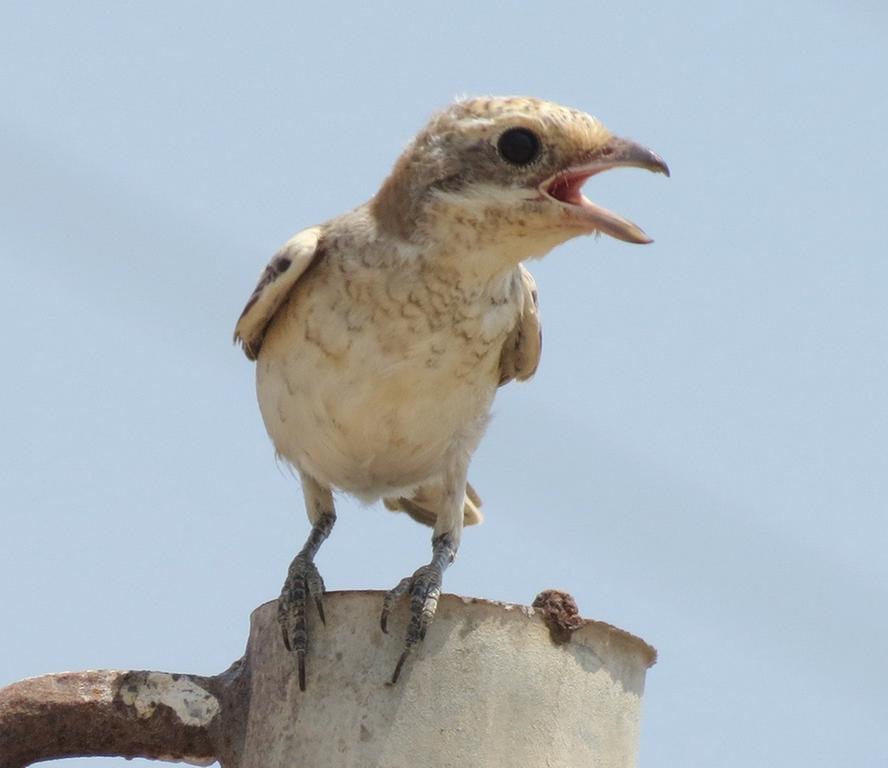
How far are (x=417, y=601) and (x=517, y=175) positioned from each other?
1819 mm

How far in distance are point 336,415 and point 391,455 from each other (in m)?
Result: 0.33

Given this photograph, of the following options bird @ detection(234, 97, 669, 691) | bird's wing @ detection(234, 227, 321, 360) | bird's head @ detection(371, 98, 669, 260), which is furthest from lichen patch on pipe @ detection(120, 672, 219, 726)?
bird's head @ detection(371, 98, 669, 260)

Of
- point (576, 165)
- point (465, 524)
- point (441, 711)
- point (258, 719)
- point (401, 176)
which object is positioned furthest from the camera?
point (465, 524)

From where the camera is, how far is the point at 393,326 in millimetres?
5969

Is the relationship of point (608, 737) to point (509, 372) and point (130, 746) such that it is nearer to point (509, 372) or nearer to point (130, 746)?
point (130, 746)

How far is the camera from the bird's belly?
601 centimetres

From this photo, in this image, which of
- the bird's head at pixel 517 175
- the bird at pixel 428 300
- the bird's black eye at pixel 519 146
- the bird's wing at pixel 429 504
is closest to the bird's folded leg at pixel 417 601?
the bird at pixel 428 300

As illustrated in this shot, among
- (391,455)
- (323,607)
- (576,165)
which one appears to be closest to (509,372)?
(391,455)

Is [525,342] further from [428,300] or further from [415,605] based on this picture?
[415,605]

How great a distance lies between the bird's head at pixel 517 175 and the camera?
226 inches

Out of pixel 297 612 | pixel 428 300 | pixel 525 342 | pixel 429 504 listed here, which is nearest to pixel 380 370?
pixel 428 300

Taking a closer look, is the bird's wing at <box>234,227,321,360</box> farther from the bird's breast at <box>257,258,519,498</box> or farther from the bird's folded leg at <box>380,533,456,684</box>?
the bird's folded leg at <box>380,533,456,684</box>

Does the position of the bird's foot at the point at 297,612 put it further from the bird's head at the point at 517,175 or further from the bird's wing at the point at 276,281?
the bird's head at the point at 517,175

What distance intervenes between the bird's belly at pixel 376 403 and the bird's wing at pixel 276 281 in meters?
0.10
